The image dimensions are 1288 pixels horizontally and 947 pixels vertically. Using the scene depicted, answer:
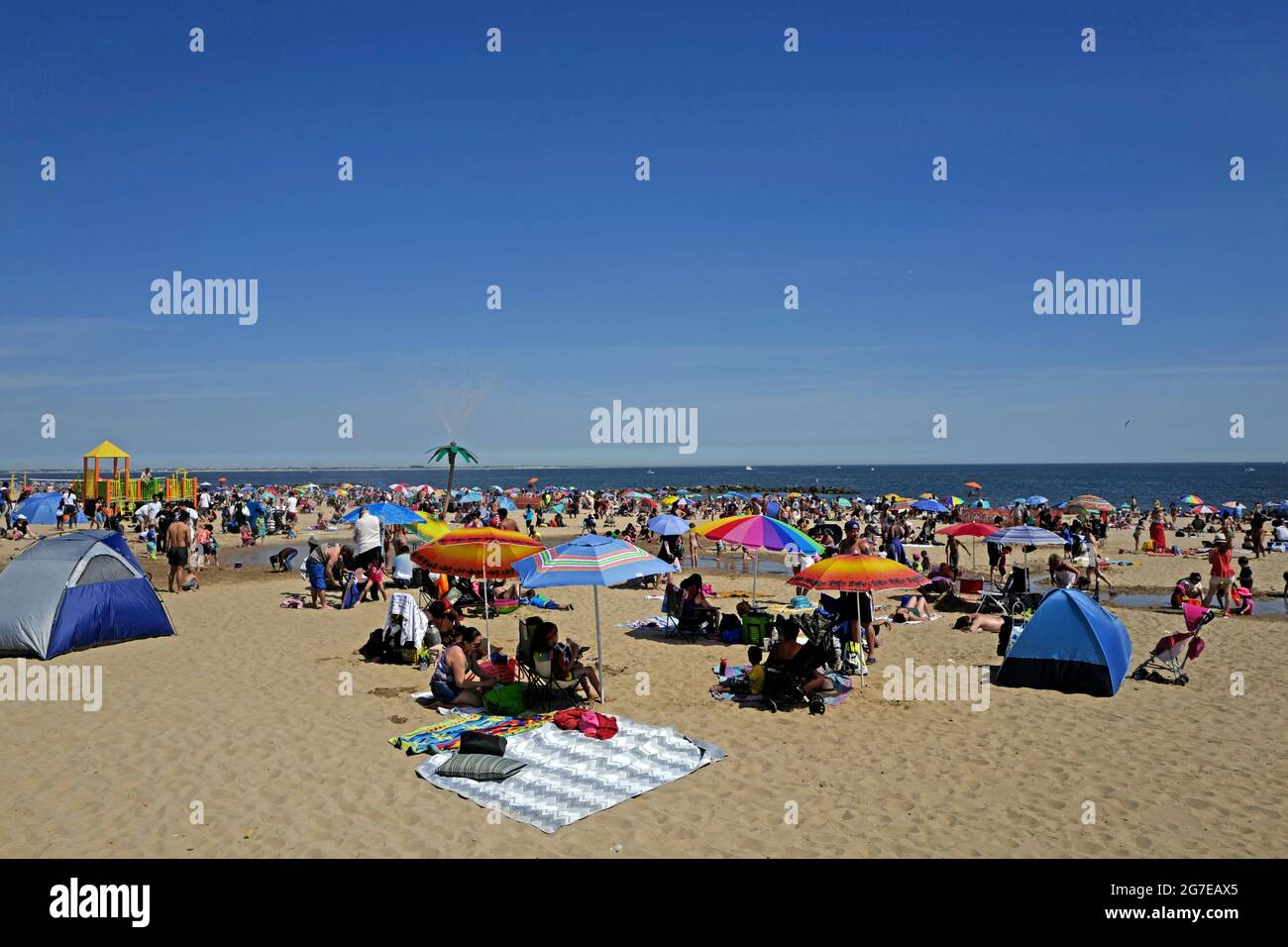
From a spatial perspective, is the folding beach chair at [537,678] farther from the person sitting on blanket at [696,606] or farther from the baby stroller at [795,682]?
the person sitting on blanket at [696,606]

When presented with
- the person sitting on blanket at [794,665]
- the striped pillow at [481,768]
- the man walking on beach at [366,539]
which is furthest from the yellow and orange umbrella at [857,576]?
the man walking on beach at [366,539]

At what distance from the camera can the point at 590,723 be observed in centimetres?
722

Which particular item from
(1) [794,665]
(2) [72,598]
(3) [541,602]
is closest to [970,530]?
(1) [794,665]

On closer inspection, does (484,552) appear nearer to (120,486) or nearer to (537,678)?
(537,678)

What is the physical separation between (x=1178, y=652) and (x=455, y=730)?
27.2 feet

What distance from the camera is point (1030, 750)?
7102 mm

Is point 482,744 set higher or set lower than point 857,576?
lower

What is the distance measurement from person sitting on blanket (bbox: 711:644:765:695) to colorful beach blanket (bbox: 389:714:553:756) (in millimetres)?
2241

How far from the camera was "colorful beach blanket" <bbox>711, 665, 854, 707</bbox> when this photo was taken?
8.70 meters

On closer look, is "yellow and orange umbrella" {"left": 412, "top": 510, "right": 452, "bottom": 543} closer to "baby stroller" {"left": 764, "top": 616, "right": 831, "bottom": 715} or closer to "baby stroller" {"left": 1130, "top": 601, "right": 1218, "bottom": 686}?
"baby stroller" {"left": 764, "top": 616, "right": 831, "bottom": 715}

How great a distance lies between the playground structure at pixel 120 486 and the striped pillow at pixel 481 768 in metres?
31.3

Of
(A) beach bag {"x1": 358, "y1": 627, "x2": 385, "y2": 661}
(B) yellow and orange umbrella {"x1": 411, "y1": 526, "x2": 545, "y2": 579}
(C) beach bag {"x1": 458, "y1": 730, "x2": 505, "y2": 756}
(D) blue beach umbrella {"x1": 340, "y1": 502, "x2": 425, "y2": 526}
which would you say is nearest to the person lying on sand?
(B) yellow and orange umbrella {"x1": 411, "y1": 526, "x2": 545, "y2": 579}

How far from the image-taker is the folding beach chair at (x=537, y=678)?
8297 mm
